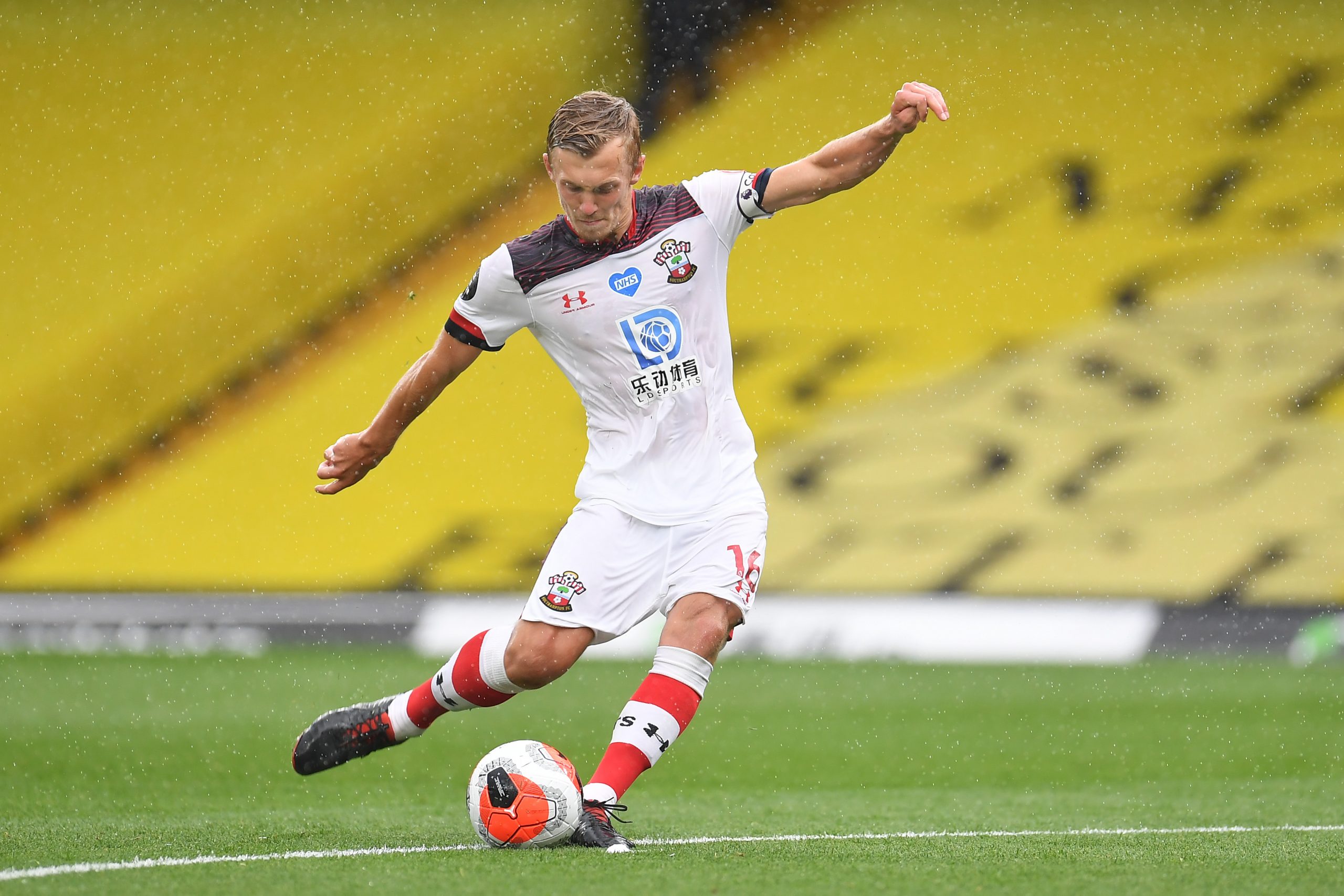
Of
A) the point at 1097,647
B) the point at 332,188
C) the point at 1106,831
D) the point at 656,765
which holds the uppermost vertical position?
the point at 332,188

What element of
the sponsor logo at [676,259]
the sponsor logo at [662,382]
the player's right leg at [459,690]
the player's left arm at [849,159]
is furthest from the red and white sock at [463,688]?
the player's left arm at [849,159]

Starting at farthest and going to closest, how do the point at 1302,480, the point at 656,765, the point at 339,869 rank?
the point at 1302,480 → the point at 656,765 → the point at 339,869

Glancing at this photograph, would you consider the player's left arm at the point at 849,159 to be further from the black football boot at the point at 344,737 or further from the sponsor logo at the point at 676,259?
the black football boot at the point at 344,737

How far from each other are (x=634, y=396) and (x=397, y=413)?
0.72 m

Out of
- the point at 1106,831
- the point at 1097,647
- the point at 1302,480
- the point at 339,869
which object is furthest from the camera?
the point at 1302,480

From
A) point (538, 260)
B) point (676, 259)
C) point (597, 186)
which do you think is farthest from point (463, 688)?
point (597, 186)

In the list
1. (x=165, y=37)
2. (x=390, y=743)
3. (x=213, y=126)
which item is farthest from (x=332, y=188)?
(x=390, y=743)

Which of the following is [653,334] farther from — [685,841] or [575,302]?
[685,841]

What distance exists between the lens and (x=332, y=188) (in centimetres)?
1446

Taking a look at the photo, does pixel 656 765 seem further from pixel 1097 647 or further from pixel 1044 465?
pixel 1044 465

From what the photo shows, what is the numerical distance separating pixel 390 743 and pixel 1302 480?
1084 cm

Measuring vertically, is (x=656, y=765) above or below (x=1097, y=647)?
above

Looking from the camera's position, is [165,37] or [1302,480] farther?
[165,37]

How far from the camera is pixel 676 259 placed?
4.44 m
